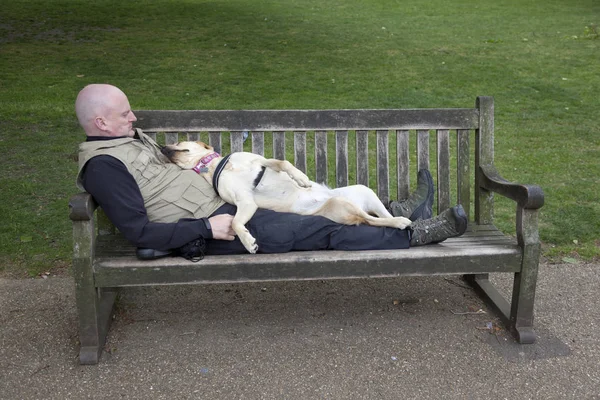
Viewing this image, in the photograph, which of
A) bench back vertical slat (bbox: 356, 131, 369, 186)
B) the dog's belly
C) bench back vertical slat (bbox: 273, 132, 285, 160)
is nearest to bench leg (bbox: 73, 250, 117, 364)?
the dog's belly

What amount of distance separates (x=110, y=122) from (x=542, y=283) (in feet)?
10.5

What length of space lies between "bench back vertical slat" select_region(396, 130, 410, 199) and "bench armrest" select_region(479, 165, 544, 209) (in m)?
0.52

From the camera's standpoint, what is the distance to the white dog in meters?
3.94

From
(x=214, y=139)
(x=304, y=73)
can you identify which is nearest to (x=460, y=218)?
(x=214, y=139)

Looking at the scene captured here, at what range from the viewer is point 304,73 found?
12.4m

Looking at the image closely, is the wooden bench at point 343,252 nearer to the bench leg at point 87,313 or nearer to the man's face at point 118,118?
the bench leg at point 87,313

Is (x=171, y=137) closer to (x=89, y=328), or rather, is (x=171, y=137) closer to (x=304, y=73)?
(x=89, y=328)

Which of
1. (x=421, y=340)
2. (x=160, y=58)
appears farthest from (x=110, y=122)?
(x=160, y=58)

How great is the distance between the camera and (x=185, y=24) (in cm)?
1730

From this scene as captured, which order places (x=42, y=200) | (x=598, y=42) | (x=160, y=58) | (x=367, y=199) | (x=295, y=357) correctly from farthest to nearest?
1. (x=598, y=42)
2. (x=160, y=58)
3. (x=42, y=200)
4. (x=367, y=199)
5. (x=295, y=357)

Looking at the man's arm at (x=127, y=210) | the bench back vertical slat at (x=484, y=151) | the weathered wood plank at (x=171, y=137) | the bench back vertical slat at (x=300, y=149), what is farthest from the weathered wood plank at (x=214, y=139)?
the bench back vertical slat at (x=484, y=151)

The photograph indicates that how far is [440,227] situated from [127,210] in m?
1.84

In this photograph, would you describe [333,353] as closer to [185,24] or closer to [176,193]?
[176,193]

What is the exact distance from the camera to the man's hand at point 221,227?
12.3ft
